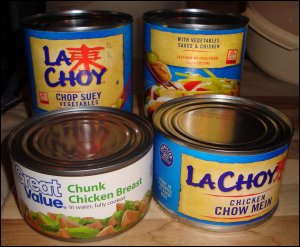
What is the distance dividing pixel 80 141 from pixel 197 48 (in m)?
0.30

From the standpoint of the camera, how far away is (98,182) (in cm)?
55

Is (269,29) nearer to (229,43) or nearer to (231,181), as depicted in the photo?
(229,43)

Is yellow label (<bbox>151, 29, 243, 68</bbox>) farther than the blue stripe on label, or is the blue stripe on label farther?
yellow label (<bbox>151, 29, 243, 68</bbox>)

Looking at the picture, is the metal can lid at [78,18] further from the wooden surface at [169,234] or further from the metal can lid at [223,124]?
the wooden surface at [169,234]

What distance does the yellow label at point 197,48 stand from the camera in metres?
0.76

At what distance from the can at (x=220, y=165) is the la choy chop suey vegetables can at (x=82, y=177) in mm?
39

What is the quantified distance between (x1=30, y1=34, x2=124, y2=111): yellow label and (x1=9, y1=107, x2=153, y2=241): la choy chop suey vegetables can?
0.10 metres

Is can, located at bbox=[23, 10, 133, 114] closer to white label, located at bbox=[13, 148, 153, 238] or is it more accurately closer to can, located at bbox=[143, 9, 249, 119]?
can, located at bbox=[143, 9, 249, 119]

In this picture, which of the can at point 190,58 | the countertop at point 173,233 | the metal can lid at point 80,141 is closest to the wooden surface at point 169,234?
the countertop at point 173,233

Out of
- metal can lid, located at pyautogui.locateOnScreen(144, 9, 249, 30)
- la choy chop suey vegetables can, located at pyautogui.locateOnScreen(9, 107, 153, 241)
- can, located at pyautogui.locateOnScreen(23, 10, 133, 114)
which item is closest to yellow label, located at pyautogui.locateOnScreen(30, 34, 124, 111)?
can, located at pyautogui.locateOnScreen(23, 10, 133, 114)

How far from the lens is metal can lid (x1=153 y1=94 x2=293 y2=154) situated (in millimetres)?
603

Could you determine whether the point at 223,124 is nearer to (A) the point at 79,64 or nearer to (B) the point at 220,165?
(B) the point at 220,165

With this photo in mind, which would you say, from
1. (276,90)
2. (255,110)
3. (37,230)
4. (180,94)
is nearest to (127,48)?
(180,94)

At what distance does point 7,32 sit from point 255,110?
0.94 m
